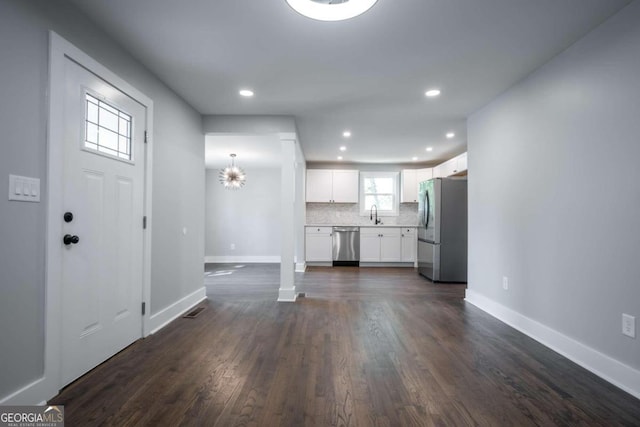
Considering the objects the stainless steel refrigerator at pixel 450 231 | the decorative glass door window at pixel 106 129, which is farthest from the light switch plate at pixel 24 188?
the stainless steel refrigerator at pixel 450 231

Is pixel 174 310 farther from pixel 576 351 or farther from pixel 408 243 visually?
pixel 408 243

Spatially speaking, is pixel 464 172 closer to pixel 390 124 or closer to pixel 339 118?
pixel 390 124

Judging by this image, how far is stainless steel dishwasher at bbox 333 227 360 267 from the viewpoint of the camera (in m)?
6.57

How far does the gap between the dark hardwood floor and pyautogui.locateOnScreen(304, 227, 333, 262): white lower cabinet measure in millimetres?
3288

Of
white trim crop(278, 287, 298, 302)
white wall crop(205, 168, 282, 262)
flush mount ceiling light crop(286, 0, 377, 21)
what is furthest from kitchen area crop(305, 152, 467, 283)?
flush mount ceiling light crop(286, 0, 377, 21)

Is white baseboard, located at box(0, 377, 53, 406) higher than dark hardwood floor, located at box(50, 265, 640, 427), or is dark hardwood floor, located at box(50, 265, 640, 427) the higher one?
white baseboard, located at box(0, 377, 53, 406)

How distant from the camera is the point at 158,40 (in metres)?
2.19

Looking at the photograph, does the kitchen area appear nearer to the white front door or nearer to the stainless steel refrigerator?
the stainless steel refrigerator

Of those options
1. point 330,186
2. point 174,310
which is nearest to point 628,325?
point 174,310

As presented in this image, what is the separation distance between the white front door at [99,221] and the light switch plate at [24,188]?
18 centimetres

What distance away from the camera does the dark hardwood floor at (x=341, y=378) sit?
154 centimetres

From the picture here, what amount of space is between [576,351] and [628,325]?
47cm

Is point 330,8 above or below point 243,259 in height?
above

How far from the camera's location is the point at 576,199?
221cm
